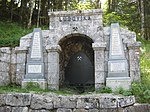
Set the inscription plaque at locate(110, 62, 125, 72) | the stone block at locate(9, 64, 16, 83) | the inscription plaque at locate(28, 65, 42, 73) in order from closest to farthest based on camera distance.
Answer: the inscription plaque at locate(110, 62, 125, 72), the inscription plaque at locate(28, 65, 42, 73), the stone block at locate(9, 64, 16, 83)

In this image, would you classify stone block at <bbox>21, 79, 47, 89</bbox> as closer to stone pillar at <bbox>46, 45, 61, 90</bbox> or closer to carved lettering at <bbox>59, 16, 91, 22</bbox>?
stone pillar at <bbox>46, 45, 61, 90</bbox>

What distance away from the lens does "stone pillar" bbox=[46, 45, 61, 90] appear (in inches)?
339

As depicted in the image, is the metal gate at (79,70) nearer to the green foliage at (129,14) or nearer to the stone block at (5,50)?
the stone block at (5,50)

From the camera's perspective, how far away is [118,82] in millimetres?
8008

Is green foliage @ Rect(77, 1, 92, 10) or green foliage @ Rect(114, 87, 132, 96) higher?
green foliage @ Rect(77, 1, 92, 10)

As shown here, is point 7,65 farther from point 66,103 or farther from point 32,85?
point 66,103

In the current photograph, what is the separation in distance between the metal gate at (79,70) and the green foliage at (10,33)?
2.83m

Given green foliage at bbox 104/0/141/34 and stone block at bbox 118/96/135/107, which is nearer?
stone block at bbox 118/96/135/107

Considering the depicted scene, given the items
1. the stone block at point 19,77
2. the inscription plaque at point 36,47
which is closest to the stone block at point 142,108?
the inscription plaque at point 36,47

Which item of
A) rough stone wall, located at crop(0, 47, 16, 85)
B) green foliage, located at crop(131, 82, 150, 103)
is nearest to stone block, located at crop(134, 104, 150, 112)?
green foliage, located at crop(131, 82, 150, 103)

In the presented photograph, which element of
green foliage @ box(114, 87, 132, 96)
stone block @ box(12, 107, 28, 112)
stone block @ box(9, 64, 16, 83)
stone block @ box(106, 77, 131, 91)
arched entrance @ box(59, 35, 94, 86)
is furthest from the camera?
arched entrance @ box(59, 35, 94, 86)

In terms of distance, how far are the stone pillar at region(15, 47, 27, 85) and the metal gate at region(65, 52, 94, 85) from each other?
2396 millimetres

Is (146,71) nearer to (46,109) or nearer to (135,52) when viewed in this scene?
(135,52)

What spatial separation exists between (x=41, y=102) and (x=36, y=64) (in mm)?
2405
